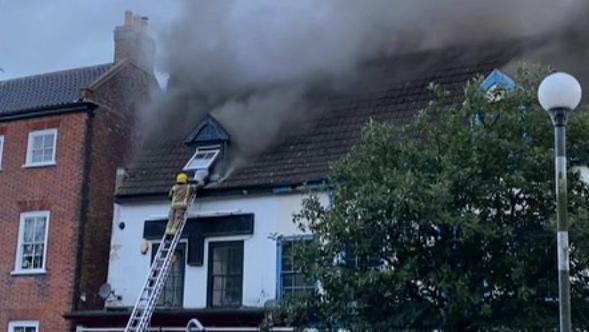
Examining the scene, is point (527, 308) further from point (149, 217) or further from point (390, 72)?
point (149, 217)

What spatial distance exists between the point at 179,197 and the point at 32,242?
13.1 feet

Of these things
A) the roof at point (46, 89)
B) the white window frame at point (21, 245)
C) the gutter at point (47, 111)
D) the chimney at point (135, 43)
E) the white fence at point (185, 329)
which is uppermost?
the chimney at point (135, 43)

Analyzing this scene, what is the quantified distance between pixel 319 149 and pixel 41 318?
7.13 metres

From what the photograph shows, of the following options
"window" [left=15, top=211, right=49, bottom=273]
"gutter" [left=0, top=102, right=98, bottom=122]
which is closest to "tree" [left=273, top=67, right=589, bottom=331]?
"window" [left=15, top=211, right=49, bottom=273]

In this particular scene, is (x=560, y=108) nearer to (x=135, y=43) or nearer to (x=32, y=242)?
(x=32, y=242)

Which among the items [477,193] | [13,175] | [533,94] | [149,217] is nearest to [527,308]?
[477,193]

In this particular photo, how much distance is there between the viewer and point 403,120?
16.8 metres

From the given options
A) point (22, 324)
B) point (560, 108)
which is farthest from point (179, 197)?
point (560, 108)

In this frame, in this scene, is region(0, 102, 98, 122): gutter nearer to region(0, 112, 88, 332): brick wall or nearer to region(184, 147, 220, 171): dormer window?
region(0, 112, 88, 332): brick wall

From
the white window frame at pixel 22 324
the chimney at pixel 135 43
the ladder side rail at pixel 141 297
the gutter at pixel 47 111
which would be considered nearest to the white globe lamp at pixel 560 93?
the ladder side rail at pixel 141 297

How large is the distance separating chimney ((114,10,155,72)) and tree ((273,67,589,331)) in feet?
40.5

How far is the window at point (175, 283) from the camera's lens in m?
17.9

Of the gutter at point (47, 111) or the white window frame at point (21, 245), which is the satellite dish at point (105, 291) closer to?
the white window frame at point (21, 245)

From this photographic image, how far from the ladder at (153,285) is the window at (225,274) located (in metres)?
0.84
